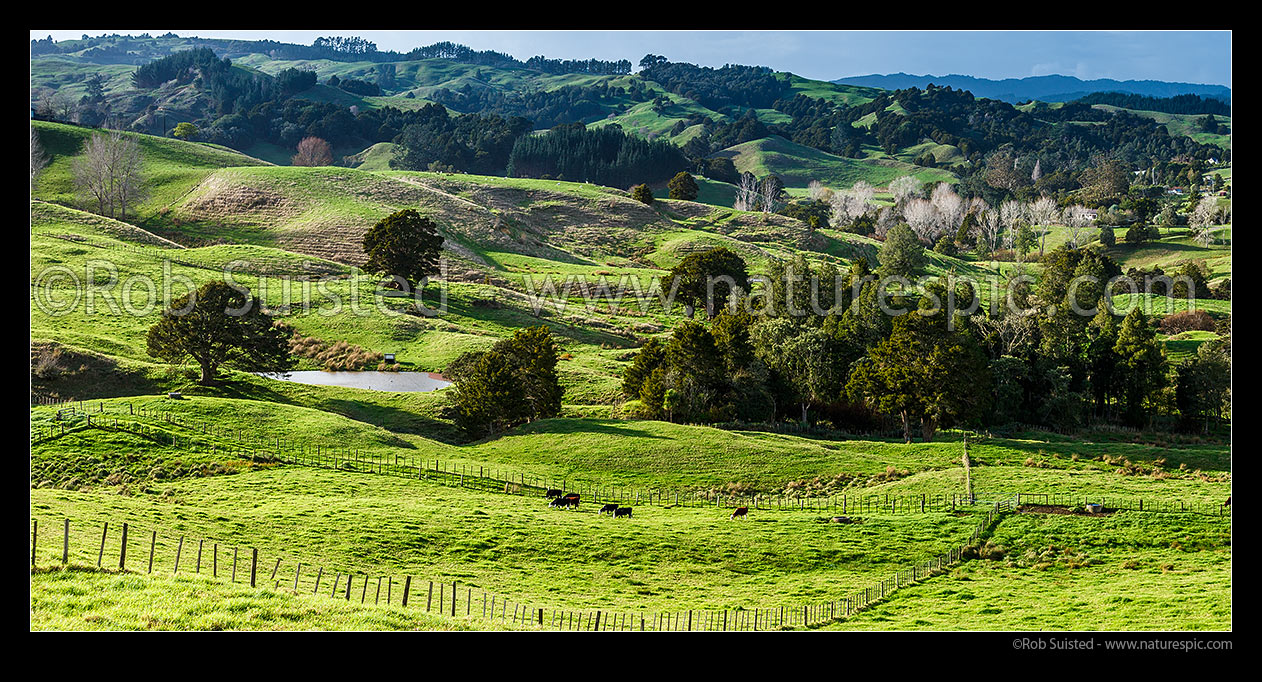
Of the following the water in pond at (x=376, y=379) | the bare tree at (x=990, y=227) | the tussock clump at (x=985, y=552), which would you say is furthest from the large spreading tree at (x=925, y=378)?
the bare tree at (x=990, y=227)

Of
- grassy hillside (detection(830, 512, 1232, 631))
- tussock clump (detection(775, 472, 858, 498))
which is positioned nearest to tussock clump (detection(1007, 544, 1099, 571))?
grassy hillside (detection(830, 512, 1232, 631))

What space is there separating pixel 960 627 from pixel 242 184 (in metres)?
133

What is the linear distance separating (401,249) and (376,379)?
26.6 meters

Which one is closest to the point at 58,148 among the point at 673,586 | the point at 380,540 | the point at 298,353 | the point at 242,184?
the point at 242,184

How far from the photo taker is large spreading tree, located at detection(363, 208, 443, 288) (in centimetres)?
10250

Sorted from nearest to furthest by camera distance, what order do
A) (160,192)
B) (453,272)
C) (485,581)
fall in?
(485,581)
(453,272)
(160,192)

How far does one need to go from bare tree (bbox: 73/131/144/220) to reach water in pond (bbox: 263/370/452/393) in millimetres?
68372

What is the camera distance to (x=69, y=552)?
3162cm

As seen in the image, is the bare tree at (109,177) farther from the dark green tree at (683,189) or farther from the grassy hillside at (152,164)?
the dark green tree at (683,189)

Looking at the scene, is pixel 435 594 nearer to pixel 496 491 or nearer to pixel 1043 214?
pixel 496 491

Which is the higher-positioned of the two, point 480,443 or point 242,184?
point 242,184

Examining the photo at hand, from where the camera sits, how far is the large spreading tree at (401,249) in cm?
10250

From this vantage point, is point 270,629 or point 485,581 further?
point 485,581

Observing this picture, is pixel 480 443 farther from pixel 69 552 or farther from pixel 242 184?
pixel 242 184
